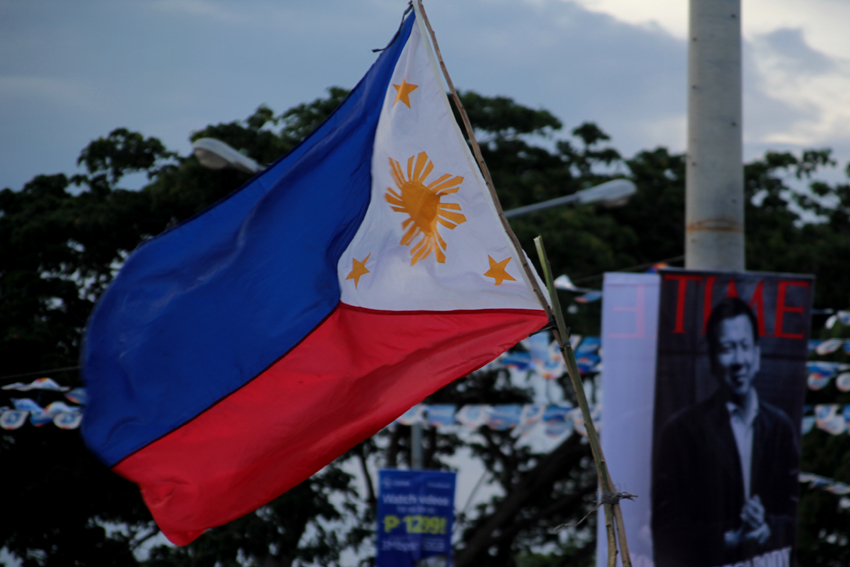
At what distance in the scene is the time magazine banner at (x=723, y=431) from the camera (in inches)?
258

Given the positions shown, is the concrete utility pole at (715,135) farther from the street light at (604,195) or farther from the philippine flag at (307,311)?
the street light at (604,195)

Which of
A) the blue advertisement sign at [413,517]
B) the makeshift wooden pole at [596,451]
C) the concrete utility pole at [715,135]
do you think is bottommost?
the blue advertisement sign at [413,517]

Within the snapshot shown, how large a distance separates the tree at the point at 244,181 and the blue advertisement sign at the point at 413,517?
3647mm

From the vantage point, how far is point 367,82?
15.3ft

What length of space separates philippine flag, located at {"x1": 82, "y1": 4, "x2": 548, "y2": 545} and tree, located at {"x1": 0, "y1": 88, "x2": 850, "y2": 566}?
8835 millimetres

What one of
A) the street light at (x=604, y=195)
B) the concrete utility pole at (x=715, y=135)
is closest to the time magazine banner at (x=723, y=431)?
the concrete utility pole at (x=715, y=135)

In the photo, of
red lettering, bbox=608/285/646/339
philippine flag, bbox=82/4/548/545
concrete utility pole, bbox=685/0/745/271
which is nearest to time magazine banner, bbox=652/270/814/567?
red lettering, bbox=608/285/646/339

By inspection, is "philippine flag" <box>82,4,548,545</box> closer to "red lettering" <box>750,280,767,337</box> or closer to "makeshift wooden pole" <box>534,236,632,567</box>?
"makeshift wooden pole" <box>534,236,632,567</box>

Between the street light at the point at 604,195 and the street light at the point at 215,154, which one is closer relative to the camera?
the street light at the point at 215,154

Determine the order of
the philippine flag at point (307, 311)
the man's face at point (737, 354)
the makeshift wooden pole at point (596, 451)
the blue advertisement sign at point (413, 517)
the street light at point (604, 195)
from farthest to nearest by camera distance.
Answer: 1. the blue advertisement sign at point (413, 517)
2. the street light at point (604, 195)
3. the man's face at point (737, 354)
4. the philippine flag at point (307, 311)
5. the makeshift wooden pole at point (596, 451)

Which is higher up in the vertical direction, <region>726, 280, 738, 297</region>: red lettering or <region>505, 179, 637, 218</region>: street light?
<region>505, 179, 637, 218</region>: street light

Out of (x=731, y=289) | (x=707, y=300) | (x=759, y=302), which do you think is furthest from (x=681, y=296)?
(x=759, y=302)

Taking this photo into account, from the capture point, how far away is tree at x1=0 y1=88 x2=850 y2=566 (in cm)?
1390

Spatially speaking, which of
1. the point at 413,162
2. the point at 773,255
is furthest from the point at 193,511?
the point at 773,255
